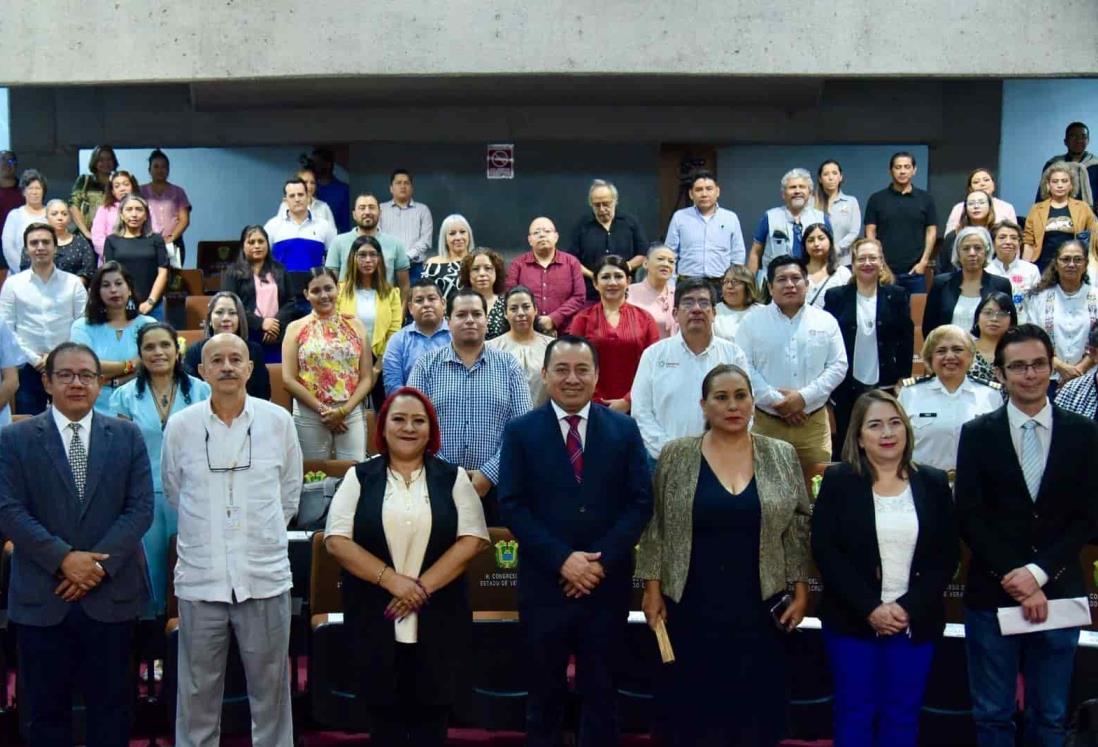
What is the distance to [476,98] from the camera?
10.2 metres

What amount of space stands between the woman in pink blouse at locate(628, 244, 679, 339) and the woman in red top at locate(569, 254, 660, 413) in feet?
1.48

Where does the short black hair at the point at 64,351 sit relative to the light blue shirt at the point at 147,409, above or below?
above

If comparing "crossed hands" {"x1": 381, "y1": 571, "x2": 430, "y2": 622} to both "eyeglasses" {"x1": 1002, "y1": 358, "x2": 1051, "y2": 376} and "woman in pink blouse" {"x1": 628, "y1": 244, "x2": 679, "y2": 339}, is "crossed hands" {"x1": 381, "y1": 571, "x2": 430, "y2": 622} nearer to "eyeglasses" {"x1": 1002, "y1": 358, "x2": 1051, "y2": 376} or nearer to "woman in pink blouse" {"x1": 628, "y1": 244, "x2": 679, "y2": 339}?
"eyeglasses" {"x1": 1002, "y1": 358, "x2": 1051, "y2": 376}

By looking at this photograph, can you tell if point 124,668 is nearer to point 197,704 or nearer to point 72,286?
point 197,704

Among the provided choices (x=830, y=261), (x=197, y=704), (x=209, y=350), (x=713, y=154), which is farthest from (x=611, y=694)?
(x=713, y=154)

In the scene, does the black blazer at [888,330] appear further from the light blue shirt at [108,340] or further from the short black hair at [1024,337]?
the light blue shirt at [108,340]

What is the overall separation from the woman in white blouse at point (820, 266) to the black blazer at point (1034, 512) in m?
2.59

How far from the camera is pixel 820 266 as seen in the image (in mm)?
6863

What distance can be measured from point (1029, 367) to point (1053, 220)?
433 cm

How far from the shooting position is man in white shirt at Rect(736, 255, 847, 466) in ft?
19.2

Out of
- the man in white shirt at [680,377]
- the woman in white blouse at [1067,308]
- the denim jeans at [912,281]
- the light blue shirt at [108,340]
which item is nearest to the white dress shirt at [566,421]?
the man in white shirt at [680,377]

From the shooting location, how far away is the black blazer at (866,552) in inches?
159

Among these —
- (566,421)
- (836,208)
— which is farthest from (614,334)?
(836,208)

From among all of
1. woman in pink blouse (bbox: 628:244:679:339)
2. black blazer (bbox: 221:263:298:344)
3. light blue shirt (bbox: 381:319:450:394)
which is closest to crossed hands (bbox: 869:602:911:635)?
light blue shirt (bbox: 381:319:450:394)
